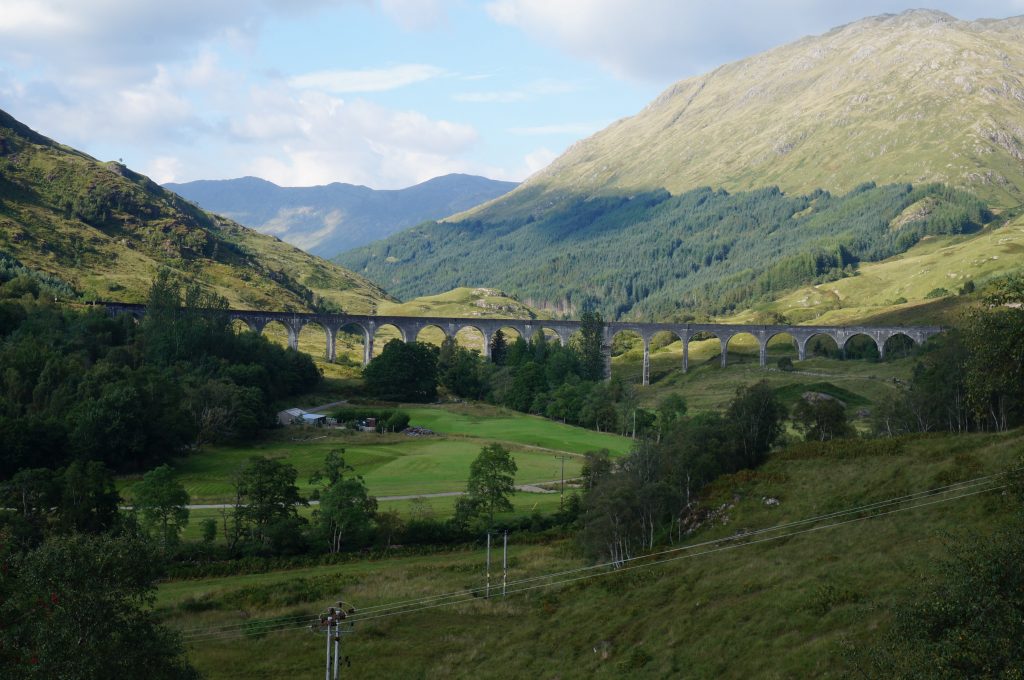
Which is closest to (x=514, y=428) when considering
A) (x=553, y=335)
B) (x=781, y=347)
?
(x=553, y=335)

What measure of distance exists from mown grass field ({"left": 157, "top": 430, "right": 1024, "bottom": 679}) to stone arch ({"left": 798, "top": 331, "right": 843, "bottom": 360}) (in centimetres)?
11372

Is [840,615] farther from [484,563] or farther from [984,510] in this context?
[484,563]

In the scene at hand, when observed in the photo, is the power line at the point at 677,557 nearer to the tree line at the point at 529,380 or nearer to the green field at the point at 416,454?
the green field at the point at 416,454

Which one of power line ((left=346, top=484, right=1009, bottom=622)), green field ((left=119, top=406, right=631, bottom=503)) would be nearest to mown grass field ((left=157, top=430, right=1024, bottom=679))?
power line ((left=346, top=484, right=1009, bottom=622))

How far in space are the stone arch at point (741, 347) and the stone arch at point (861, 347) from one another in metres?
15.5

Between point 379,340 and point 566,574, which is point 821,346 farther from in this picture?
point 566,574

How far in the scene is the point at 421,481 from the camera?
218ft

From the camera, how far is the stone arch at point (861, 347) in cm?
14700

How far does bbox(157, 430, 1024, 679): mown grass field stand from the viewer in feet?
85.5

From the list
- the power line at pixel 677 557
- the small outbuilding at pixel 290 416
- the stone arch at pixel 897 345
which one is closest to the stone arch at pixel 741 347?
the stone arch at pixel 897 345

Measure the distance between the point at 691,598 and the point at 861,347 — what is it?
135161 mm

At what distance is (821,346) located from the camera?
16025 centimetres

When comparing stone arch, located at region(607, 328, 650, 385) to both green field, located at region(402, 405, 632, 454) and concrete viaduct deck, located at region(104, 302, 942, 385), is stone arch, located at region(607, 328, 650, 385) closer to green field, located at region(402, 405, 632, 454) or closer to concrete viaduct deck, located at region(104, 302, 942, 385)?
concrete viaduct deck, located at region(104, 302, 942, 385)

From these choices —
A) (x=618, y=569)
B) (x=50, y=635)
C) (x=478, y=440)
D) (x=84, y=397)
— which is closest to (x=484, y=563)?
(x=618, y=569)
